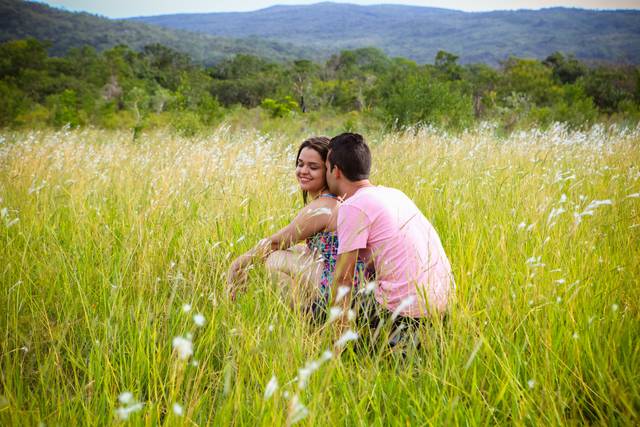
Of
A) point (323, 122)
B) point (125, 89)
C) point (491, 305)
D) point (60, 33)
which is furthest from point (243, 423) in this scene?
point (60, 33)

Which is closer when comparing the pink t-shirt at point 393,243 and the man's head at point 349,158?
the pink t-shirt at point 393,243

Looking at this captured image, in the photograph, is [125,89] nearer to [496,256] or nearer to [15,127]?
[15,127]

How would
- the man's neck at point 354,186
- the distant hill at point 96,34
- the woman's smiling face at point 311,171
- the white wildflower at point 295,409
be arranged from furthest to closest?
1. the distant hill at point 96,34
2. the woman's smiling face at point 311,171
3. the man's neck at point 354,186
4. the white wildflower at point 295,409

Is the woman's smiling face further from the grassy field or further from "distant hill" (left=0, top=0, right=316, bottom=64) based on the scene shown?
"distant hill" (left=0, top=0, right=316, bottom=64)

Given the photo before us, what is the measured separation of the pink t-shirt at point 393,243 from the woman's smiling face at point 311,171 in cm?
70

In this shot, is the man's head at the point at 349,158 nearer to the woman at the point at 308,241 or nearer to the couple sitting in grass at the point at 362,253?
Answer: the couple sitting in grass at the point at 362,253

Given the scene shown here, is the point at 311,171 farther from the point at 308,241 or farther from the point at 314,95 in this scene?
the point at 314,95

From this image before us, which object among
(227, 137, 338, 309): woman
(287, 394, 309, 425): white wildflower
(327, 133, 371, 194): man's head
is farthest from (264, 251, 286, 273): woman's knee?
(287, 394, 309, 425): white wildflower

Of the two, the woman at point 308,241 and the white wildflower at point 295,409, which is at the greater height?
the white wildflower at point 295,409

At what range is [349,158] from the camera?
2.47 m

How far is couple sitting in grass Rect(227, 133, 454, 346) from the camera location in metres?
1.96

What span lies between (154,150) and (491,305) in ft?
18.4

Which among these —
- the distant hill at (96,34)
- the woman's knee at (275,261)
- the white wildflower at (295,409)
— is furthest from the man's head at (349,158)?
the distant hill at (96,34)

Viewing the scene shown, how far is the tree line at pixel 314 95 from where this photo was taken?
12.2 metres
